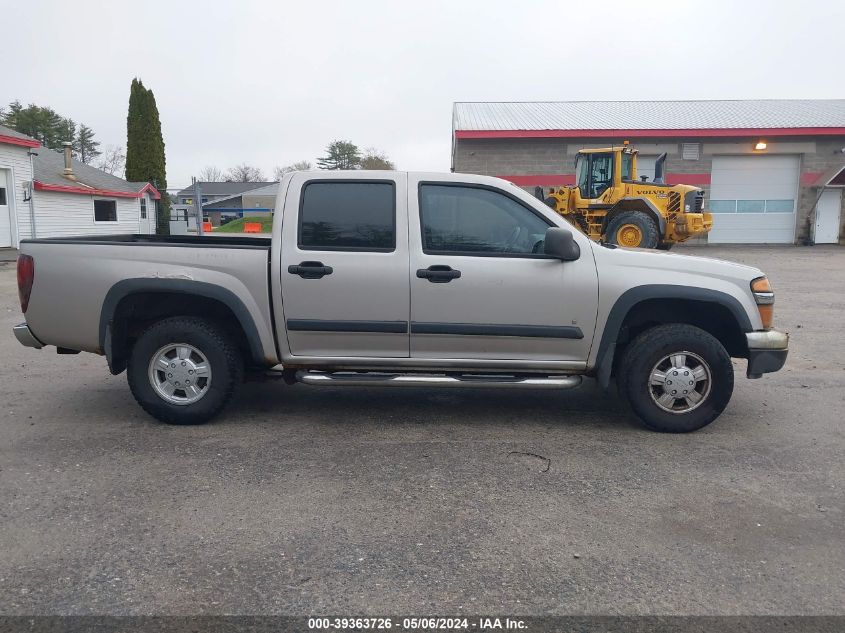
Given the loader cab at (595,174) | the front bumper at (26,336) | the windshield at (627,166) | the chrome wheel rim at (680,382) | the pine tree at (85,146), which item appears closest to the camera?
the chrome wheel rim at (680,382)

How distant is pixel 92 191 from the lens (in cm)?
3244

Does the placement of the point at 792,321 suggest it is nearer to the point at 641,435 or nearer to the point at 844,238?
the point at 641,435

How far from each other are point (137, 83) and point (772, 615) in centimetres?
4485

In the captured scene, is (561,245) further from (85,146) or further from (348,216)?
(85,146)

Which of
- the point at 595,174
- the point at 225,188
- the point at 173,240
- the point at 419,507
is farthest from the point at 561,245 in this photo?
the point at 225,188

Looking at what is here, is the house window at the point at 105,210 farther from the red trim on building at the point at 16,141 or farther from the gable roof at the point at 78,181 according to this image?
the red trim on building at the point at 16,141

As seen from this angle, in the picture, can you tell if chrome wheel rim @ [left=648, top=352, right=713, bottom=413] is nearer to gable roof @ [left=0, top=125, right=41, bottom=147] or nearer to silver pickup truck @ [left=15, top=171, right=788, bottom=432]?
silver pickup truck @ [left=15, top=171, right=788, bottom=432]

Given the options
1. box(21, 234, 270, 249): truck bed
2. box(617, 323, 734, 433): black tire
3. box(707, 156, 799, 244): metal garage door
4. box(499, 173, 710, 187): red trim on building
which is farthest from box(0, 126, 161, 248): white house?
box(707, 156, 799, 244): metal garage door

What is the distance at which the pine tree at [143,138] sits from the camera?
41062 mm

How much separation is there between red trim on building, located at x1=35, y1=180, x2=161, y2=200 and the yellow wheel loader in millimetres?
20176

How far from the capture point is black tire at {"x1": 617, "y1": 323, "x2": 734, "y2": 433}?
498cm

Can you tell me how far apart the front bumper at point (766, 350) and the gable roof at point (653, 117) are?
22833 mm

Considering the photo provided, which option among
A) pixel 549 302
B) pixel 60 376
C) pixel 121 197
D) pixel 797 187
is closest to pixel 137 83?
pixel 121 197

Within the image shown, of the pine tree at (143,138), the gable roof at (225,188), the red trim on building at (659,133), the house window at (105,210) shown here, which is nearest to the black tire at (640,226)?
the red trim on building at (659,133)
